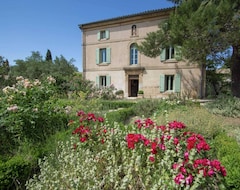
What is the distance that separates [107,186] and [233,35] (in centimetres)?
791

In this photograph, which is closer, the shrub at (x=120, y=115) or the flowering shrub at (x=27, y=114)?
the flowering shrub at (x=27, y=114)

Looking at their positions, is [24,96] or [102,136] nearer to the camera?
[102,136]

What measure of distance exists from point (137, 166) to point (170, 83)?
1330 centimetres

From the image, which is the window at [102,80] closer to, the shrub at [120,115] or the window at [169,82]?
the window at [169,82]

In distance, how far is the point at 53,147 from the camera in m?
2.87

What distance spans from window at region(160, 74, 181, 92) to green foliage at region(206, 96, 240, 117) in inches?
207

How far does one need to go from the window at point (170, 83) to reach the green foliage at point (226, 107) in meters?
5.27

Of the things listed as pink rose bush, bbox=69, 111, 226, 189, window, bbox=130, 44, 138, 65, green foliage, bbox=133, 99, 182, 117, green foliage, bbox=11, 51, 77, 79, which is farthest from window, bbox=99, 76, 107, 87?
pink rose bush, bbox=69, 111, 226, 189

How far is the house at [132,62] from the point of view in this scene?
13500 millimetres

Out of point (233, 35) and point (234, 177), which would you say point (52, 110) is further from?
point (233, 35)

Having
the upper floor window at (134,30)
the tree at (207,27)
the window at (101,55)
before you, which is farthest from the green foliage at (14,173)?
the window at (101,55)

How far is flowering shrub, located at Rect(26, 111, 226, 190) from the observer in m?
1.62

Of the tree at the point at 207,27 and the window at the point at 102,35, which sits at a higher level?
the window at the point at 102,35

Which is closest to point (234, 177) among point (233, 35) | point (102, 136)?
point (102, 136)
